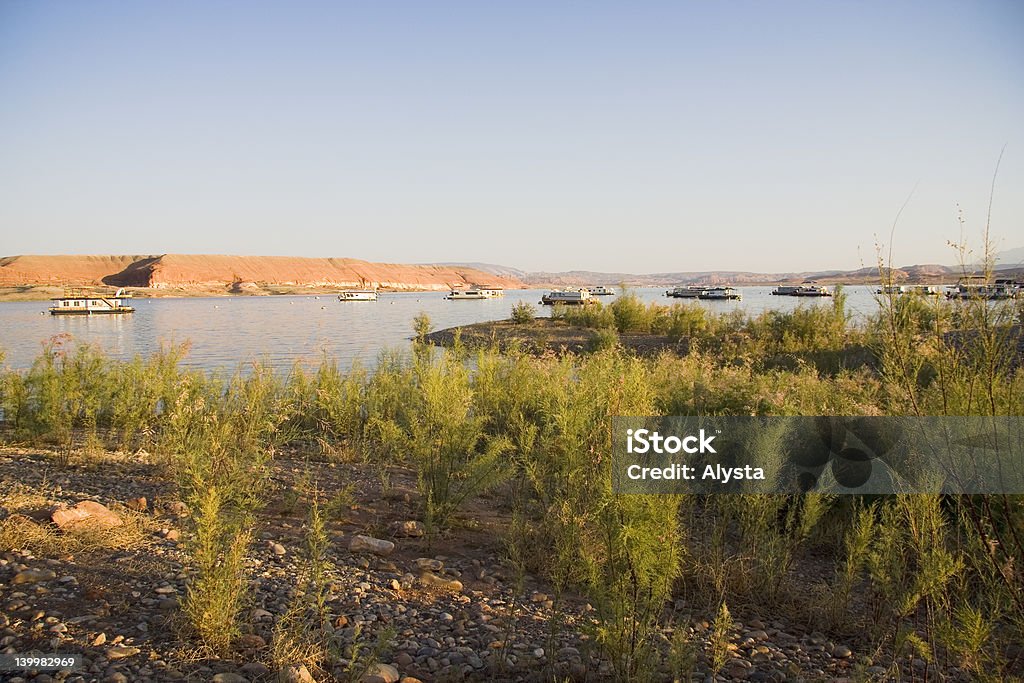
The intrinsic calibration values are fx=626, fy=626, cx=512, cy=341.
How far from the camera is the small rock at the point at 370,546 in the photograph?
171 inches

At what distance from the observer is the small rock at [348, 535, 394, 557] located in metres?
4.34

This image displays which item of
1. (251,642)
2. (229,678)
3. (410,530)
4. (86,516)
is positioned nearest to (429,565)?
(410,530)

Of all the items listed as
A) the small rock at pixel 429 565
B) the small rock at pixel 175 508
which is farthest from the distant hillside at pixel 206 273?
the small rock at pixel 429 565

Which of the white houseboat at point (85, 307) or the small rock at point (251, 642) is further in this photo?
the white houseboat at point (85, 307)

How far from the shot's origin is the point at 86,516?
14.1 ft

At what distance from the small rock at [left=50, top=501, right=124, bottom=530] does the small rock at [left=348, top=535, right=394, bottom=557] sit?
161 centimetres

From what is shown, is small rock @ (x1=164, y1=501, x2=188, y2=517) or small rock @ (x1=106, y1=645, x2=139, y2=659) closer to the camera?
small rock @ (x1=106, y1=645, x2=139, y2=659)

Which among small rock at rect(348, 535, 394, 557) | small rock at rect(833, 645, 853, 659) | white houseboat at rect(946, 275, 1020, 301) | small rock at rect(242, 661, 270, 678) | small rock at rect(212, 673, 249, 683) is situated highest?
white houseboat at rect(946, 275, 1020, 301)

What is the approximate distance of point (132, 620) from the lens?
3.19m

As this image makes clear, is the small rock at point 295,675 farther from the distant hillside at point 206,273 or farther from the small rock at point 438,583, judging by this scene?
→ the distant hillside at point 206,273

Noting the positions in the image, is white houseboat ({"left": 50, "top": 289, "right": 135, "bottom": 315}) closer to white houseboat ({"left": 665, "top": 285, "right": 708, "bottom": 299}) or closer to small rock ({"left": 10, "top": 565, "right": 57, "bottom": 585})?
small rock ({"left": 10, "top": 565, "right": 57, "bottom": 585})

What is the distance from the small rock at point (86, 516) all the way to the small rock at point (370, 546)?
1611 mm

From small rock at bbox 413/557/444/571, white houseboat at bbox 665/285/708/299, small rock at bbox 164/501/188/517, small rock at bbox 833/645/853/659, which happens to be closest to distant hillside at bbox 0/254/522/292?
white houseboat at bbox 665/285/708/299

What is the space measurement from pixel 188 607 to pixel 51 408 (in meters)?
5.00
